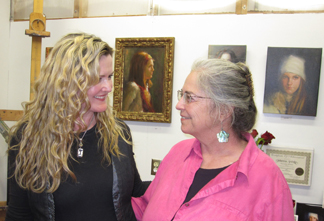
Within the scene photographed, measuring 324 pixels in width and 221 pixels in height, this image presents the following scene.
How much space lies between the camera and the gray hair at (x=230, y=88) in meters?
1.28

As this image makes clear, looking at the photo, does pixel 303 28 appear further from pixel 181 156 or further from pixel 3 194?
pixel 3 194

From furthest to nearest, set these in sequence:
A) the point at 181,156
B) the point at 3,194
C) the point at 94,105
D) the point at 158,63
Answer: the point at 3,194
the point at 158,63
the point at 181,156
the point at 94,105

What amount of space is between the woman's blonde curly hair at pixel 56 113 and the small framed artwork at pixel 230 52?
4.05 feet

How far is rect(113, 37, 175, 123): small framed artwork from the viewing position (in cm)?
244

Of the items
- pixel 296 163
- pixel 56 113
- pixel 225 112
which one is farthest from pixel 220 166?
pixel 296 163

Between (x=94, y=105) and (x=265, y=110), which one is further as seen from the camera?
(x=265, y=110)

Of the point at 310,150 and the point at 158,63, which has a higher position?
the point at 158,63

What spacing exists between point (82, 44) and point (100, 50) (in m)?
0.09

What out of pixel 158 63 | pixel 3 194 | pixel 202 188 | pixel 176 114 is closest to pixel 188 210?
pixel 202 188

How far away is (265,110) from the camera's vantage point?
7.32 ft

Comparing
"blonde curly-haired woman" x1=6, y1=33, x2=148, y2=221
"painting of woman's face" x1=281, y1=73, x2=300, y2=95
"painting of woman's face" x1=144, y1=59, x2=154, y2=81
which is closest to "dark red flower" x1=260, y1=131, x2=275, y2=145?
"painting of woman's face" x1=281, y1=73, x2=300, y2=95

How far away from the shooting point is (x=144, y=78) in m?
2.49

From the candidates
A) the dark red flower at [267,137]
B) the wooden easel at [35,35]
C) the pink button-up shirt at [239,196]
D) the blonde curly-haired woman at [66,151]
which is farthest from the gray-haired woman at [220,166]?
the wooden easel at [35,35]

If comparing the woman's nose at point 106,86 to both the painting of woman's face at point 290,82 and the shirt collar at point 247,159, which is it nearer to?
the shirt collar at point 247,159
